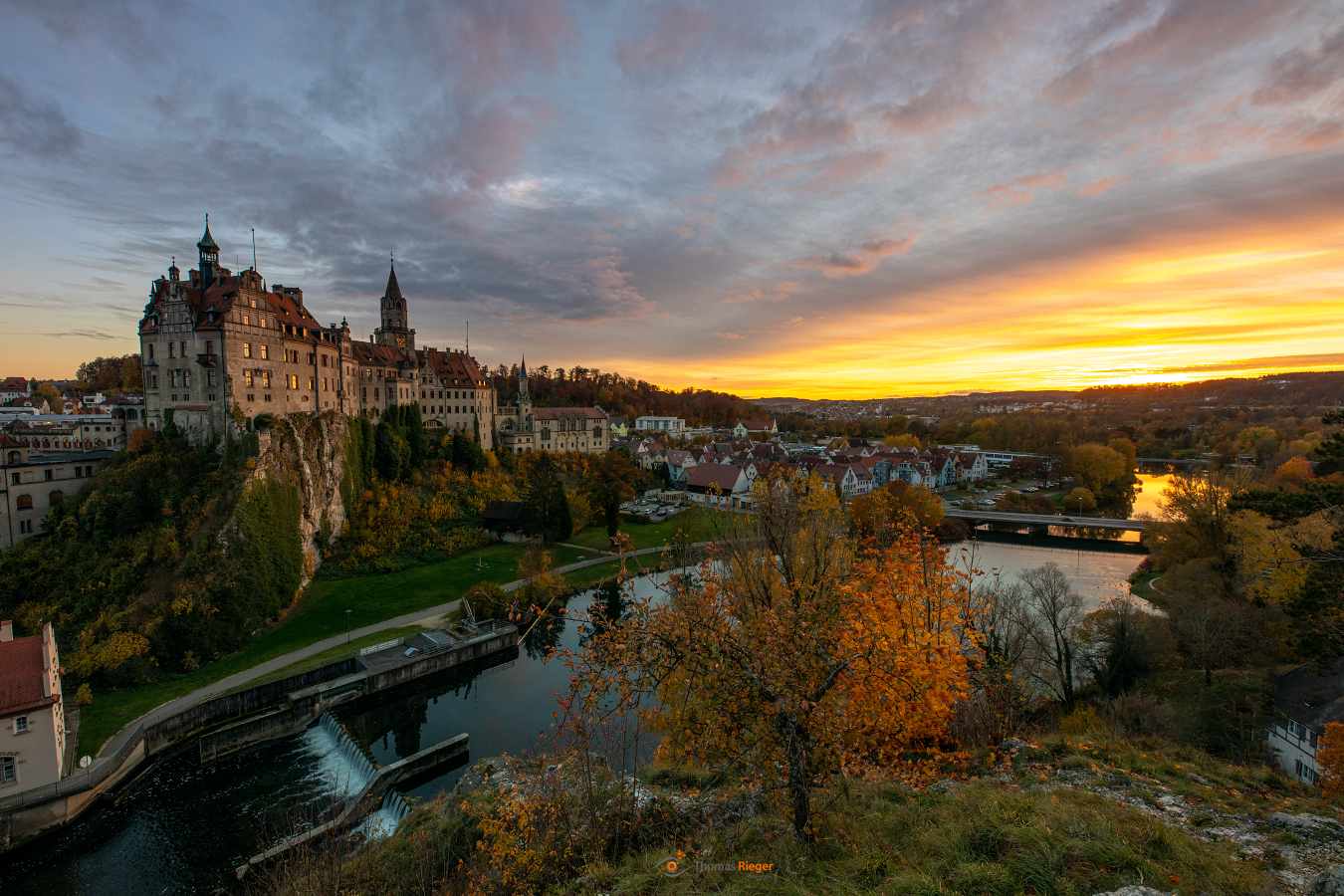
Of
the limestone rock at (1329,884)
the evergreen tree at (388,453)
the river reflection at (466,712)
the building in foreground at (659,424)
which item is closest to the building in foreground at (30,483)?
the evergreen tree at (388,453)

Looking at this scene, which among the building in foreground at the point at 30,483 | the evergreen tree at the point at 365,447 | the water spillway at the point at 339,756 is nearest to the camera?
the water spillway at the point at 339,756

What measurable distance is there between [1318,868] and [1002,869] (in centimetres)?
310

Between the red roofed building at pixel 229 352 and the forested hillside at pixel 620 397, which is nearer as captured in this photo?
the red roofed building at pixel 229 352

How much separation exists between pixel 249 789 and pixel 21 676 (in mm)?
6034

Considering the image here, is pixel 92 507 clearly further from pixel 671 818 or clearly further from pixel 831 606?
pixel 831 606

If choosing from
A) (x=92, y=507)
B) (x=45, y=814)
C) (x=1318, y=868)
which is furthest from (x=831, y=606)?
(x=92, y=507)

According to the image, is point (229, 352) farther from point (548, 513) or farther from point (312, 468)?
point (548, 513)

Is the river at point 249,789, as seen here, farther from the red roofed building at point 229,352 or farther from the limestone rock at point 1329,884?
the red roofed building at point 229,352

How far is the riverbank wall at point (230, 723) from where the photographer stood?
1336cm

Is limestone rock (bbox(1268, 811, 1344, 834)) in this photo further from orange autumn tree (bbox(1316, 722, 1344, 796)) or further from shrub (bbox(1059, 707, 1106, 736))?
shrub (bbox(1059, 707, 1106, 736))

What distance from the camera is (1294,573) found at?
17.1m

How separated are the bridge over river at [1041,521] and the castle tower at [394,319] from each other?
43392mm

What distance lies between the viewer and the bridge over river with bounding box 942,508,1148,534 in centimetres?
3907

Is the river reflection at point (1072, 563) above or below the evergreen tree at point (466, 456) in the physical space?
below
